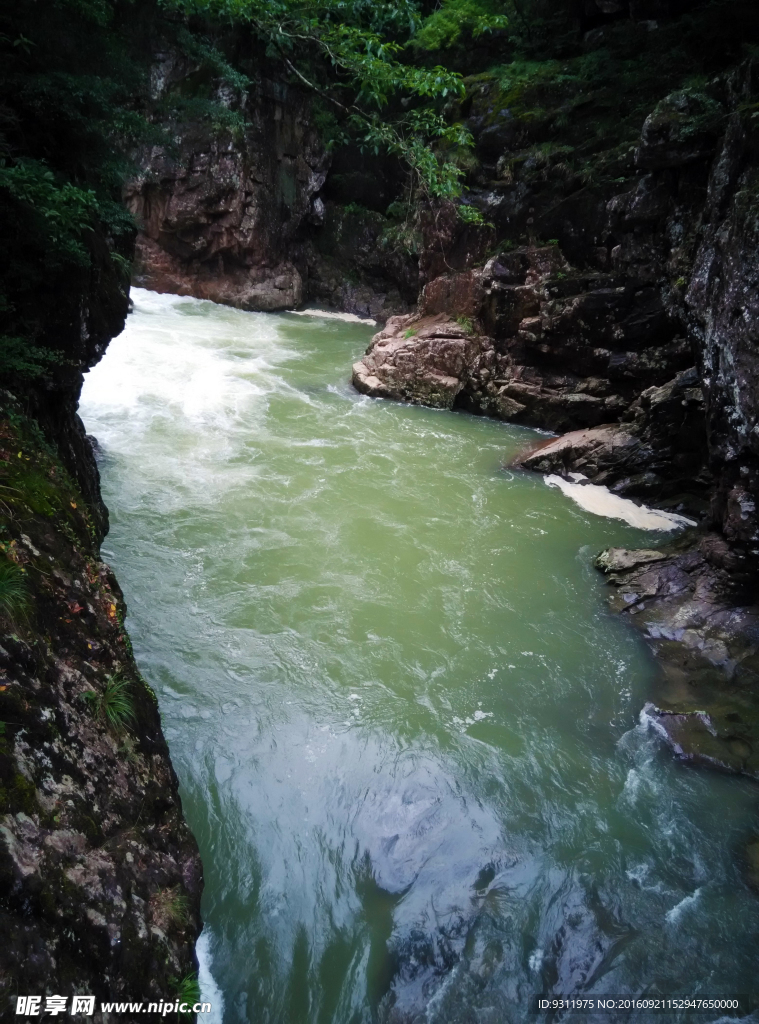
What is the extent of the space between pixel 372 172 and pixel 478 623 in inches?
800

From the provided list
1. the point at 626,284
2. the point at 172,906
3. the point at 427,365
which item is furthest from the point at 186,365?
the point at 172,906

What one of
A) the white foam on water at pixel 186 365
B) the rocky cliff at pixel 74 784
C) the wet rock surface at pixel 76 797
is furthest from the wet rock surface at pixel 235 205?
the wet rock surface at pixel 76 797

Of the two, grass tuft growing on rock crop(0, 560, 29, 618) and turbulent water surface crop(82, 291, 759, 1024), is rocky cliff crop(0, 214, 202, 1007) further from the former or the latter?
turbulent water surface crop(82, 291, 759, 1024)

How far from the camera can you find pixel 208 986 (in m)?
3.46

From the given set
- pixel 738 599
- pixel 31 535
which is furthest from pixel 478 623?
pixel 31 535

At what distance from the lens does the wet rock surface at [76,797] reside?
7.00 feet

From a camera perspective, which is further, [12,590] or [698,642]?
[698,642]

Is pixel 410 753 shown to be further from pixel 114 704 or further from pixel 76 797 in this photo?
pixel 76 797

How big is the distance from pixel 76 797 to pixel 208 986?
1.74 m

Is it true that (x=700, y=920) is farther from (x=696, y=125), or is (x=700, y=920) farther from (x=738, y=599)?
(x=696, y=125)

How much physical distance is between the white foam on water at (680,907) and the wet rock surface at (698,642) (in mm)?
1220

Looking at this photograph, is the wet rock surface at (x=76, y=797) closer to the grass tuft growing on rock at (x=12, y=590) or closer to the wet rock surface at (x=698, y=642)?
the grass tuft growing on rock at (x=12, y=590)

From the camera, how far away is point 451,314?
13648mm

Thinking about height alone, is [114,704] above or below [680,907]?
above
